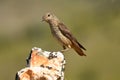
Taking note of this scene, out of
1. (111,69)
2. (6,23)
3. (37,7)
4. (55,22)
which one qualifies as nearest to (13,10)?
(37,7)

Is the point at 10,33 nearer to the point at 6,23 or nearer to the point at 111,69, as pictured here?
the point at 6,23

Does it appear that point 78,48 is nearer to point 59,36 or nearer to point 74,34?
point 59,36

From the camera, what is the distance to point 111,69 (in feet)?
80.2

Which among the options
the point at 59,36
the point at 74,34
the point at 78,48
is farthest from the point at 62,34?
the point at 74,34

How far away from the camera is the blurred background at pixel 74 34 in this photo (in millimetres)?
25906

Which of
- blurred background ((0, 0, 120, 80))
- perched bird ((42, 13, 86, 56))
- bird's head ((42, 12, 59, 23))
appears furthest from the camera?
blurred background ((0, 0, 120, 80))

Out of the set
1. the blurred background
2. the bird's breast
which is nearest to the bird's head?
the bird's breast

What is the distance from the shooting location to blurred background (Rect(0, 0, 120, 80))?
25.9 metres

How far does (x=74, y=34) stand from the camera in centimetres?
3225

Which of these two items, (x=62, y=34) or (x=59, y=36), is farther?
(x=62, y=34)

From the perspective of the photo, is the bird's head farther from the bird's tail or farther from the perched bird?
the bird's tail

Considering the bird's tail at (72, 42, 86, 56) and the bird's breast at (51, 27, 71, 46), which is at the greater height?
the bird's breast at (51, 27, 71, 46)

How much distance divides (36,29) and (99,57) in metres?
12.2

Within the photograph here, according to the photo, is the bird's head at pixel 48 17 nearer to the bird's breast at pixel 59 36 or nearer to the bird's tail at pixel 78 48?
the bird's breast at pixel 59 36
